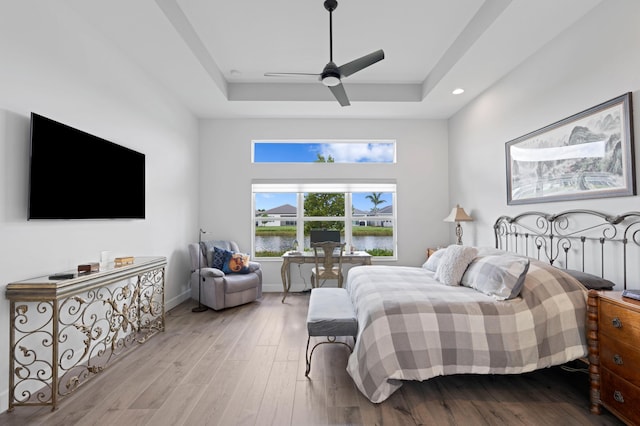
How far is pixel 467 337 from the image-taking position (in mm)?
2037

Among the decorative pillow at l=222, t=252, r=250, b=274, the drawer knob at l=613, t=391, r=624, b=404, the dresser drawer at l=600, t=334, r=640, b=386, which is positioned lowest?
the drawer knob at l=613, t=391, r=624, b=404

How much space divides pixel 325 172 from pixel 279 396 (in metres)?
3.60

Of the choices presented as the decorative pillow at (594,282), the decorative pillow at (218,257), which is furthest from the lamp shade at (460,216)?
the decorative pillow at (218,257)

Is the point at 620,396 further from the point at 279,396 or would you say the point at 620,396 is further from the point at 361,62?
the point at 361,62

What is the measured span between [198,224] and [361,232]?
2.75m

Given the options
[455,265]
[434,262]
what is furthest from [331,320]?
[434,262]

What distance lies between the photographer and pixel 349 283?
3.23m

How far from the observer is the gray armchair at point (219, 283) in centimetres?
396

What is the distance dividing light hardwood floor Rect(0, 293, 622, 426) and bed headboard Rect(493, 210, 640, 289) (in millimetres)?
865

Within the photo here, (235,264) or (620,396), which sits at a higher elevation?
(235,264)

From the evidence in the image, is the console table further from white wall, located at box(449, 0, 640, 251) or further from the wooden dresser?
white wall, located at box(449, 0, 640, 251)

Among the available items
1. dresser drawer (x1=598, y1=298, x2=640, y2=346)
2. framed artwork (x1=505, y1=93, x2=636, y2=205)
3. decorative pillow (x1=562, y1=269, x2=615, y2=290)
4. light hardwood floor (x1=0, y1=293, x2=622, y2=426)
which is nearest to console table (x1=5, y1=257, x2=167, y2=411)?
light hardwood floor (x1=0, y1=293, x2=622, y2=426)

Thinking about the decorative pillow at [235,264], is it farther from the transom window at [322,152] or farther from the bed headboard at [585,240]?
the bed headboard at [585,240]

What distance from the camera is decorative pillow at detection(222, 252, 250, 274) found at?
14.2ft
